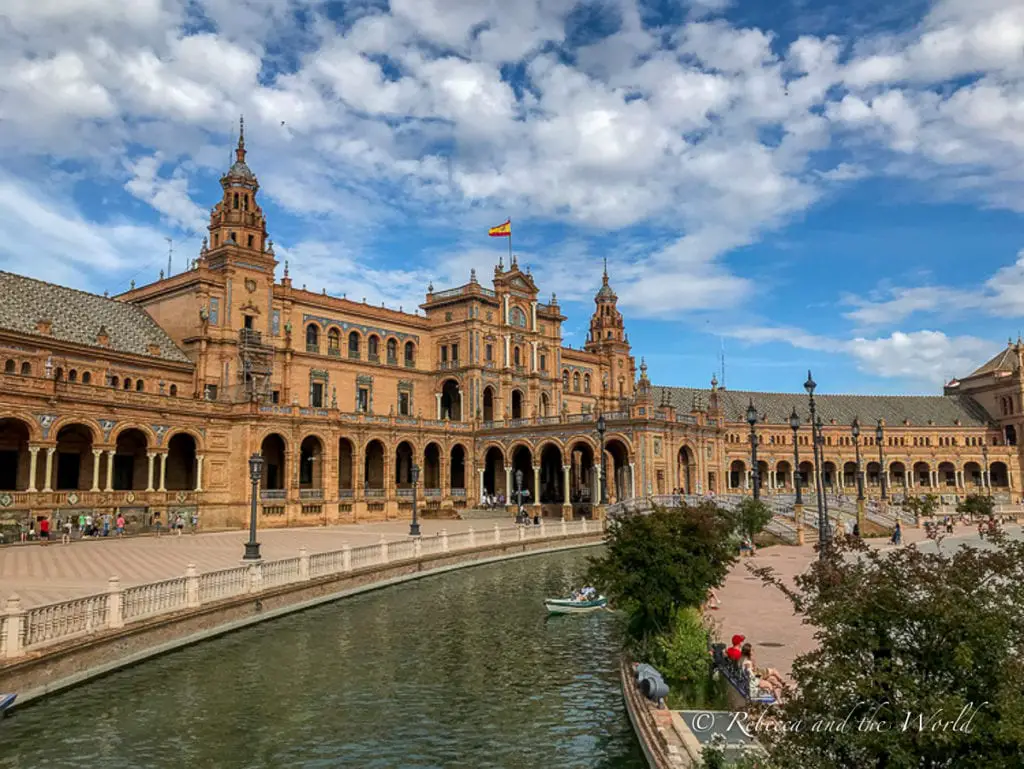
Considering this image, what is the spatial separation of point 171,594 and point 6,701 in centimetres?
574

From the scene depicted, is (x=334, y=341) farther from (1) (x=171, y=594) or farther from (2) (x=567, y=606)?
(1) (x=171, y=594)

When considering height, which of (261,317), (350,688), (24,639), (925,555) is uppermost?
(261,317)

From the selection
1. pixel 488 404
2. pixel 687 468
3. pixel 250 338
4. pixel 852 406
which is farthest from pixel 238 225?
pixel 852 406

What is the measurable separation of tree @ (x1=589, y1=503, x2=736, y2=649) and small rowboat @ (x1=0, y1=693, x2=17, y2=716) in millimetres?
10584

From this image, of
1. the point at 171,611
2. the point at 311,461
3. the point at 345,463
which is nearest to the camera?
the point at 171,611

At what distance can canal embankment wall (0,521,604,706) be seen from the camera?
43.5 feet

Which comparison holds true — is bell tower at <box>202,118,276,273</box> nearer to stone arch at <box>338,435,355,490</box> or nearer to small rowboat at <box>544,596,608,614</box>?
stone arch at <box>338,435,355,490</box>

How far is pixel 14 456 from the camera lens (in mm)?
38156

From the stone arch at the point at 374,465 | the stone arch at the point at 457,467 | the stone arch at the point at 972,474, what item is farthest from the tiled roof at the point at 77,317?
the stone arch at the point at 972,474

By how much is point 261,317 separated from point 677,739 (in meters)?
46.8

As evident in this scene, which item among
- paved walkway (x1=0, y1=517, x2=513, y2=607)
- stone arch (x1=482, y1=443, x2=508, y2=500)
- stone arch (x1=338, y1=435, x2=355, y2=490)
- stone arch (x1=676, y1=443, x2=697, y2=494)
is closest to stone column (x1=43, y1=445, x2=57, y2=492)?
paved walkway (x1=0, y1=517, x2=513, y2=607)

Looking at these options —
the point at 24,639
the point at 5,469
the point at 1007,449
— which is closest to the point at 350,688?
the point at 24,639

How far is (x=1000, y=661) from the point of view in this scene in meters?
5.71

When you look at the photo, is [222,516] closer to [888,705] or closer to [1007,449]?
[888,705]
